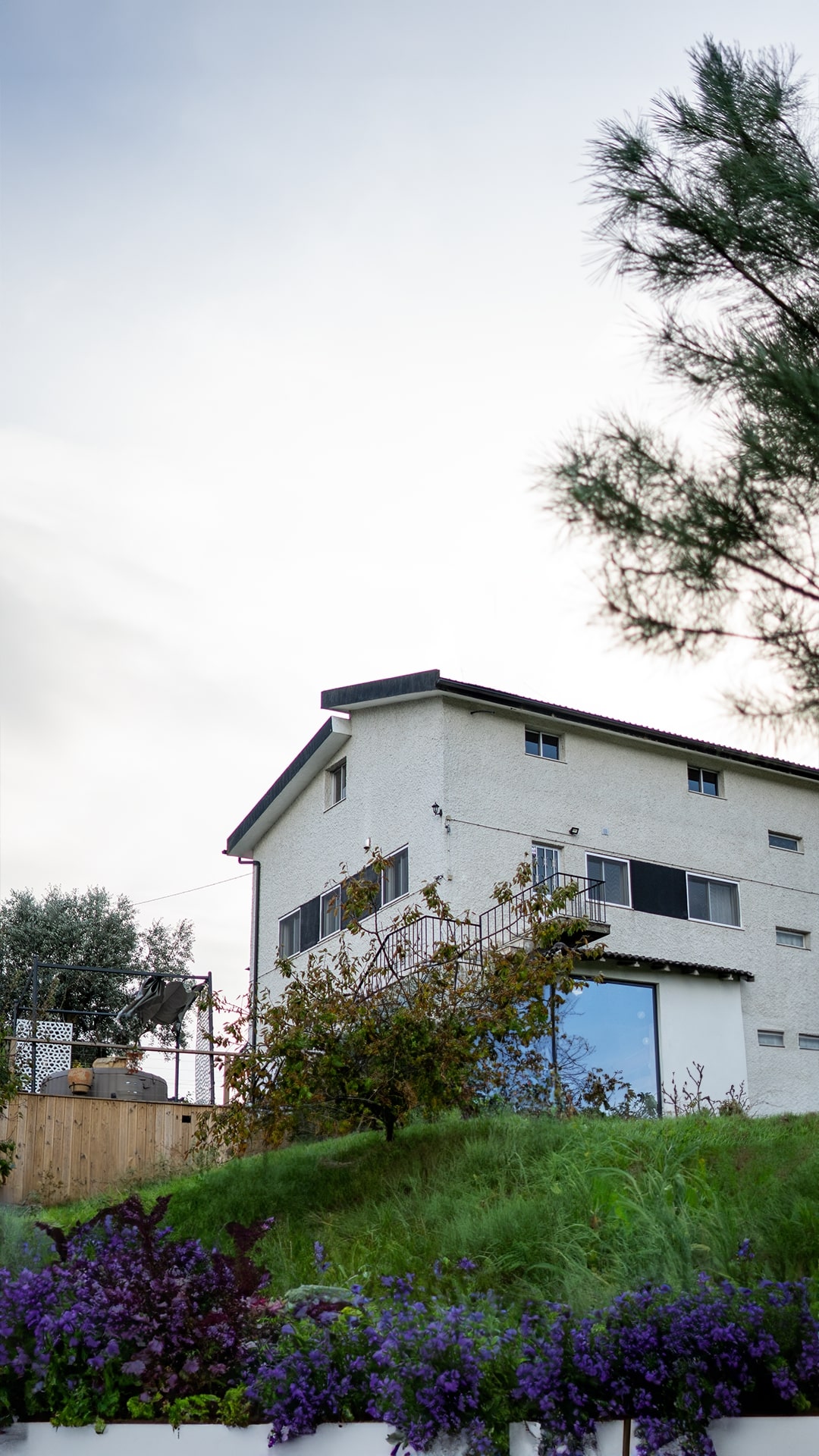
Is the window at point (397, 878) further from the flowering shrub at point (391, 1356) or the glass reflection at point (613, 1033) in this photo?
the flowering shrub at point (391, 1356)

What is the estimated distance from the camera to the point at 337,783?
22.5 meters

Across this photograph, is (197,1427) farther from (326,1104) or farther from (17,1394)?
(326,1104)

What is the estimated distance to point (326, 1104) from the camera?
10438 mm

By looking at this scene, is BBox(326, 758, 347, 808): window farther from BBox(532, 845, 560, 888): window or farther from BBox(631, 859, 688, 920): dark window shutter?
BBox(631, 859, 688, 920): dark window shutter

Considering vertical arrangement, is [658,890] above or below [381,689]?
below

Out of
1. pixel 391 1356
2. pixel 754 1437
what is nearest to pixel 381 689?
pixel 391 1356

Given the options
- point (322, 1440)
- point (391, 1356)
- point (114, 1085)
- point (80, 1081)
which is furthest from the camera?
point (114, 1085)

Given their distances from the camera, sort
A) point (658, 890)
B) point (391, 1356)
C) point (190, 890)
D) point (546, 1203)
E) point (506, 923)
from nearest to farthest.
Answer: point (391, 1356)
point (546, 1203)
point (506, 923)
point (658, 890)
point (190, 890)

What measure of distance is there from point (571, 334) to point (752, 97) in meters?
1.80

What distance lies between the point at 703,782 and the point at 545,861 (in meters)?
3.91

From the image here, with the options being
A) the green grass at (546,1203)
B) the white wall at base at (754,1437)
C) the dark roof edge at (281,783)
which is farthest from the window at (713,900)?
the white wall at base at (754,1437)

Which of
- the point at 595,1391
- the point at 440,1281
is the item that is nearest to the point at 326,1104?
the point at 440,1281

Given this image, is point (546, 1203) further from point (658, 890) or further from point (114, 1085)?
point (658, 890)

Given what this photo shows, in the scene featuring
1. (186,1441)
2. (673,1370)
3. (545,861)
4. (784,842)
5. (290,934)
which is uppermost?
(784,842)
